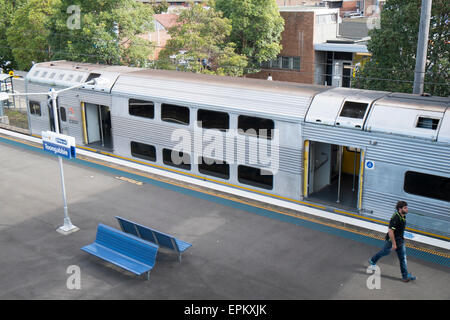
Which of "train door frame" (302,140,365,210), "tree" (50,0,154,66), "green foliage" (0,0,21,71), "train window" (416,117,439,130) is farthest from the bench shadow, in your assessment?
"green foliage" (0,0,21,71)

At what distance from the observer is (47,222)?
15875 millimetres

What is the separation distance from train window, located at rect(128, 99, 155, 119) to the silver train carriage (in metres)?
0.04

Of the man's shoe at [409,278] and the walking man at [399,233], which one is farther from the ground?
the walking man at [399,233]

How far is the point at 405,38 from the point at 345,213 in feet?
26.9

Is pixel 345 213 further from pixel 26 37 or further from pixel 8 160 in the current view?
pixel 26 37

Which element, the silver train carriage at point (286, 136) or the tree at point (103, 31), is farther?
the tree at point (103, 31)

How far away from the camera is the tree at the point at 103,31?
27.5m

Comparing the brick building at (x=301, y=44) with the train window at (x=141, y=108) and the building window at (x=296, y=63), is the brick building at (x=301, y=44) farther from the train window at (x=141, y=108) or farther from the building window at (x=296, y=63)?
the train window at (x=141, y=108)

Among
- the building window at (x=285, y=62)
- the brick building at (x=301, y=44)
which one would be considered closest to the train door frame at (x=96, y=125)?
the brick building at (x=301, y=44)

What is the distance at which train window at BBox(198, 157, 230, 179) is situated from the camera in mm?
17281

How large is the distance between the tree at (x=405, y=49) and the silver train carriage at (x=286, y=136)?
445 cm

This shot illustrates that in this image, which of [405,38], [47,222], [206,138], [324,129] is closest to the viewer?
[324,129]
